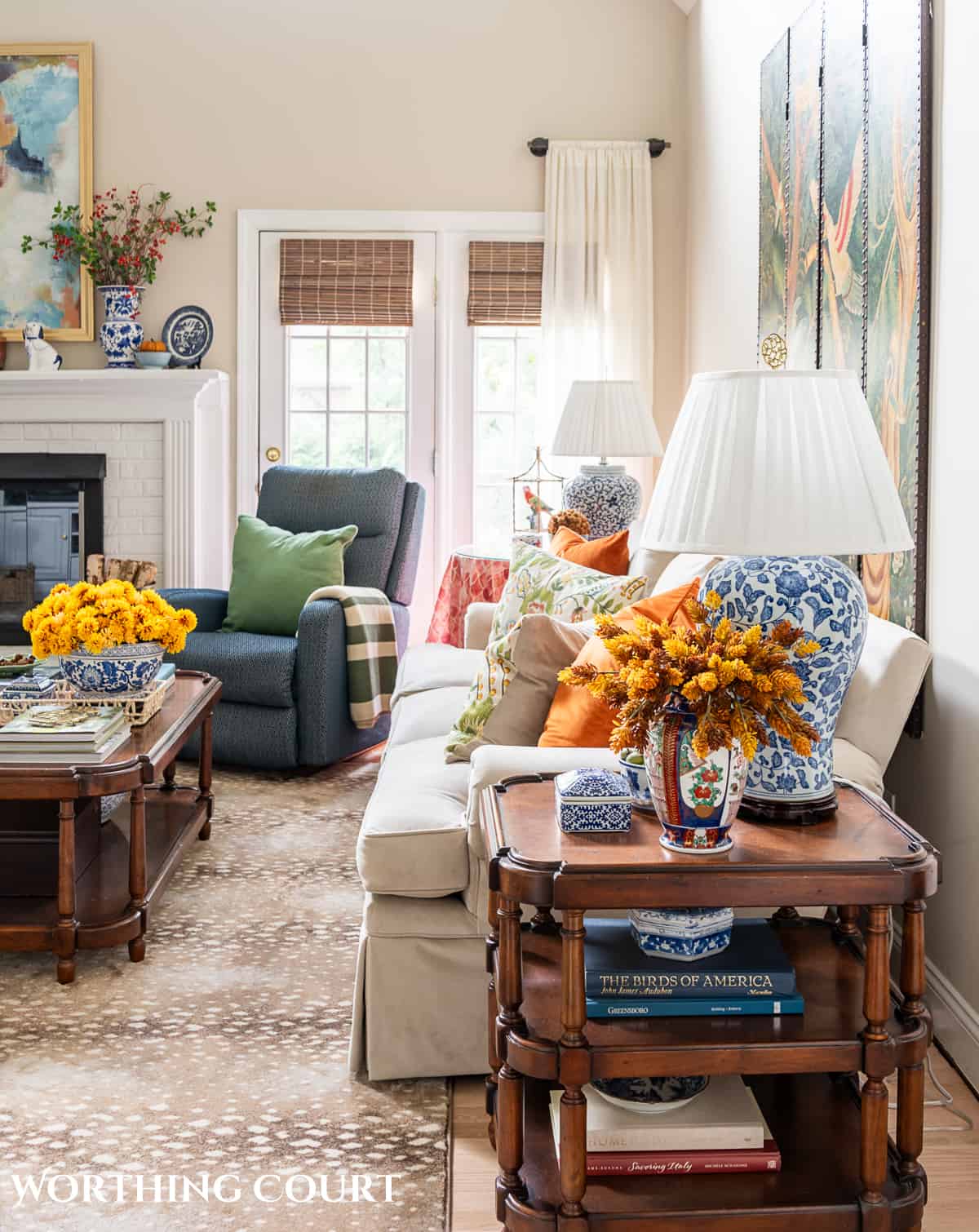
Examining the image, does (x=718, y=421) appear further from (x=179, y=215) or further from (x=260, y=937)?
(x=179, y=215)

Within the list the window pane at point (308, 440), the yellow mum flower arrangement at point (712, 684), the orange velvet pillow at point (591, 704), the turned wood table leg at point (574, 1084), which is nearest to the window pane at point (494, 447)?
the window pane at point (308, 440)

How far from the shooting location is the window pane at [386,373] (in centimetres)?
578

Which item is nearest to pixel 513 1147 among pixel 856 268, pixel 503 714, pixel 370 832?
pixel 370 832

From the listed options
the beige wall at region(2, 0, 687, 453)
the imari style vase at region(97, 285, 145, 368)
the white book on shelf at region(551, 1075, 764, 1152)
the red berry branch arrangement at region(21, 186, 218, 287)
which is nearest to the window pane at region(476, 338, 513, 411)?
the beige wall at region(2, 0, 687, 453)

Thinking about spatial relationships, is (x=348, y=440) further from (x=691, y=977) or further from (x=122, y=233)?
(x=691, y=977)

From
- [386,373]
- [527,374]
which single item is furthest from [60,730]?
[527,374]

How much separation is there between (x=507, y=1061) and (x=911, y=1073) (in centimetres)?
56

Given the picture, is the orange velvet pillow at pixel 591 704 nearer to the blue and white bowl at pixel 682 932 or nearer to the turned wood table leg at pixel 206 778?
the blue and white bowl at pixel 682 932

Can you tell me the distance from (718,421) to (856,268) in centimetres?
135

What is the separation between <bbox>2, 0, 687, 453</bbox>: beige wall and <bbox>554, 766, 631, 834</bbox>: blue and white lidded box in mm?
4307

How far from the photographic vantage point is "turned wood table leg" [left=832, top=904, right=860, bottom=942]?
79.8 inches

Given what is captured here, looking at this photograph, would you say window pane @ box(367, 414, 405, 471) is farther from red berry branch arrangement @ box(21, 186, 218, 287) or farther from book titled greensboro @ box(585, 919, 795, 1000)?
book titled greensboro @ box(585, 919, 795, 1000)

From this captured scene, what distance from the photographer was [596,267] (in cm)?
558

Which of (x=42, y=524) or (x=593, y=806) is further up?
(x=42, y=524)
